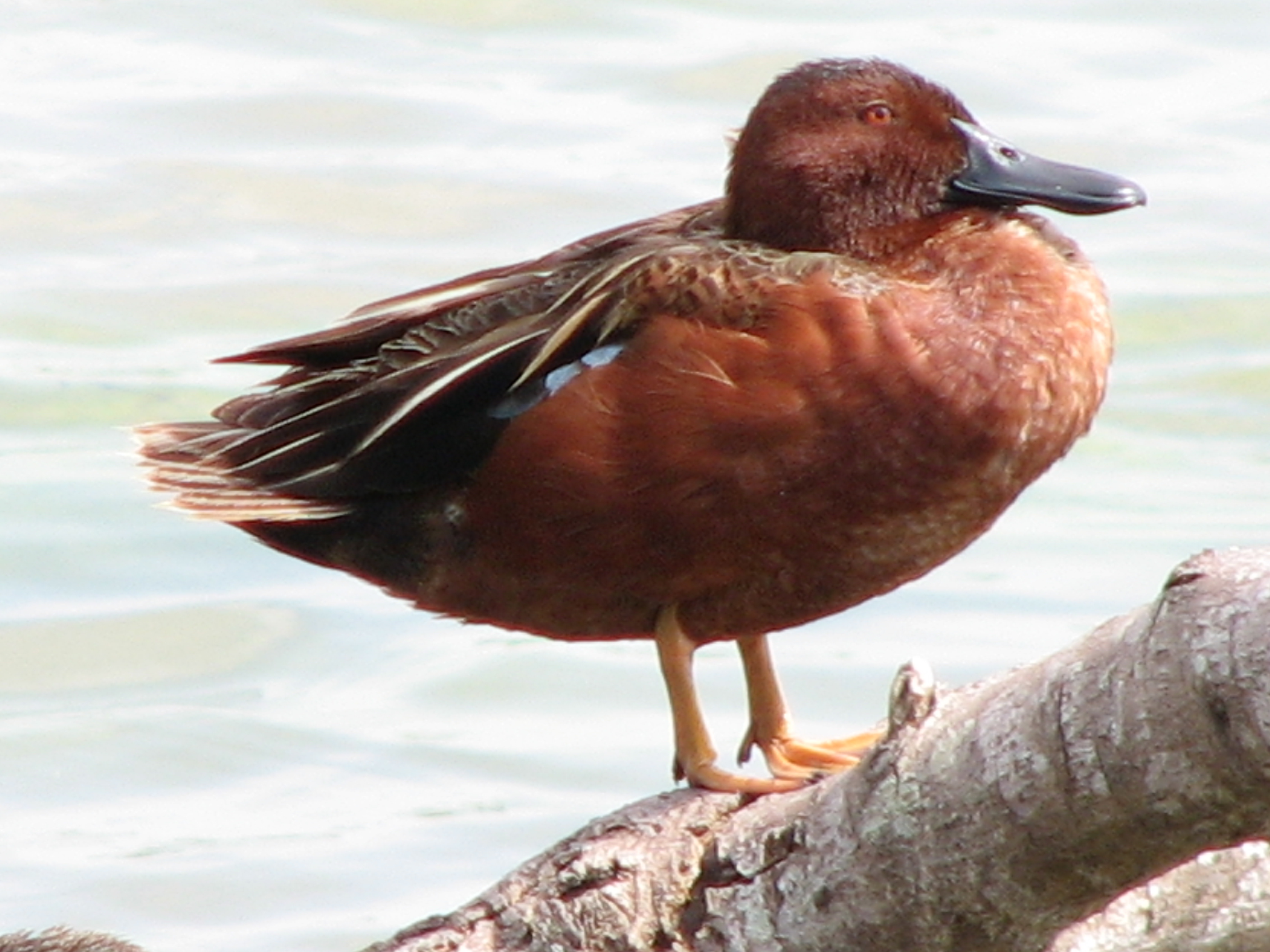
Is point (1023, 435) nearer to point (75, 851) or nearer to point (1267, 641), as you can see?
Result: point (1267, 641)

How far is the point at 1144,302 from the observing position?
35.1 feet

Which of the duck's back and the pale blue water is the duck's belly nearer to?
the duck's back

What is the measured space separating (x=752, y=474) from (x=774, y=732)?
0.79 meters

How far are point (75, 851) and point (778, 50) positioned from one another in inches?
238

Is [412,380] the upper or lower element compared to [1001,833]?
upper

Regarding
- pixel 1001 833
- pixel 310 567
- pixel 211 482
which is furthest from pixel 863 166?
pixel 310 567

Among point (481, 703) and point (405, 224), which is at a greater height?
point (405, 224)

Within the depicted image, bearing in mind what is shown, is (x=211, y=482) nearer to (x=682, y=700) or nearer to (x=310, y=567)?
(x=682, y=700)

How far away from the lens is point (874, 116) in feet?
14.8

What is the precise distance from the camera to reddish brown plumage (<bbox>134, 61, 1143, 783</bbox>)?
168 inches

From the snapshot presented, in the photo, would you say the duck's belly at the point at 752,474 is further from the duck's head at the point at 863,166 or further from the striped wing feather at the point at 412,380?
the duck's head at the point at 863,166

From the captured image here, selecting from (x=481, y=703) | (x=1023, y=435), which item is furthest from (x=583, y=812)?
(x=1023, y=435)

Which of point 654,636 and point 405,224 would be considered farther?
point 405,224

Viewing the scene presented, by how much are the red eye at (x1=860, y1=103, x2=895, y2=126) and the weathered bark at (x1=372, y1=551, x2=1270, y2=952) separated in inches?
47.3
